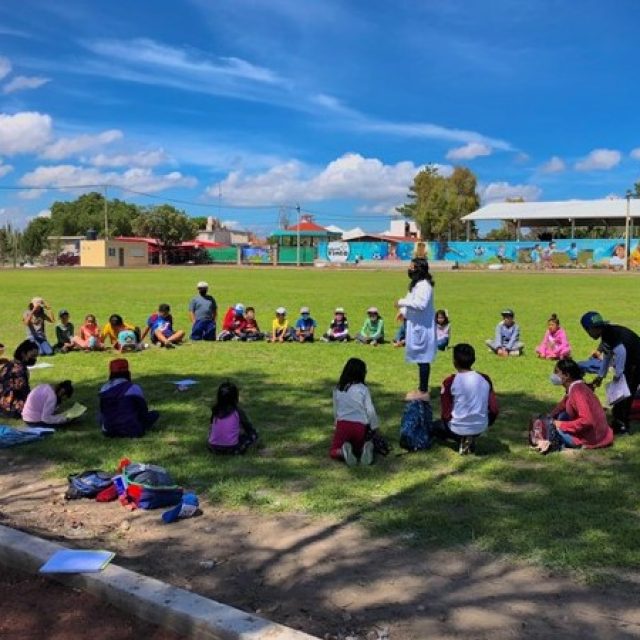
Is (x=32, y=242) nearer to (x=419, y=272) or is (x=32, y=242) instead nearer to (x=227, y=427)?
(x=419, y=272)

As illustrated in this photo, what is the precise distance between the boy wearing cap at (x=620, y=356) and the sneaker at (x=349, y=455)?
2.76 metres

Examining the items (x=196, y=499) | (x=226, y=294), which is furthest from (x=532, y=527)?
(x=226, y=294)

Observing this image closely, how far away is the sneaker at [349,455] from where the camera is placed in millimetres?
6355

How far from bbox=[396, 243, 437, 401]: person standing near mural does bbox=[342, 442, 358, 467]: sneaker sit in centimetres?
204

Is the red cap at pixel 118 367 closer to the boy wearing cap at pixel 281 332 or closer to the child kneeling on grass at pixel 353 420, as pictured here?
the child kneeling on grass at pixel 353 420

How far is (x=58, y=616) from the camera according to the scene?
367 centimetres

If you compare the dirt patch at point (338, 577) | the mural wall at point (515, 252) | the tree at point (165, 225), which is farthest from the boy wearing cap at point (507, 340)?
the tree at point (165, 225)

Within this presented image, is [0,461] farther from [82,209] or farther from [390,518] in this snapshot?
[82,209]

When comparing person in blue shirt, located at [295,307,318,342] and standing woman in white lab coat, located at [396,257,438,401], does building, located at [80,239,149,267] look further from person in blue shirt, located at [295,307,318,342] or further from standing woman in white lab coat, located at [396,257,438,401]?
standing woman in white lab coat, located at [396,257,438,401]

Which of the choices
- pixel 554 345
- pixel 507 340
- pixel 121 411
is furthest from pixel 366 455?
pixel 507 340

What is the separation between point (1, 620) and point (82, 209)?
12360 centimetres

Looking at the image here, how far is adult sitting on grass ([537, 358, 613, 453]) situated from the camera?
22.0 feet

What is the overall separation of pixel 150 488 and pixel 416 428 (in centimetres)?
261

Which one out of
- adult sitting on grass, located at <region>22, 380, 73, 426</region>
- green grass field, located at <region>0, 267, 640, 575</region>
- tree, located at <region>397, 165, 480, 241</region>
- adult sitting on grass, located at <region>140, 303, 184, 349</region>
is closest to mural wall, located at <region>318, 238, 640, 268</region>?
tree, located at <region>397, 165, 480, 241</region>
